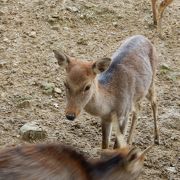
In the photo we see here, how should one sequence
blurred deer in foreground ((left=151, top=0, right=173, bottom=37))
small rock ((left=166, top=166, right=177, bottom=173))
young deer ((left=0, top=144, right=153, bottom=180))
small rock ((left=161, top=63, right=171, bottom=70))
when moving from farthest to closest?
1. blurred deer in foreground ((left=151, top=0, right=173, bottom=37))
2. small rock ((left=161, top=63, right=171, bottom=70))
3. small rock ((left=166, top=166, right=177, bottom=173))
4. young deer ((left=0, top=144, right=153, bottom=180))

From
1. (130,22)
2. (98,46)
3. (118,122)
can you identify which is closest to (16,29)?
(98,46)

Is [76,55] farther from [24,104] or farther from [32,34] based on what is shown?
[24,104]

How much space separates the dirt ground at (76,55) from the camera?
21.3ft

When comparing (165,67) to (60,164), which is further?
(165,67)

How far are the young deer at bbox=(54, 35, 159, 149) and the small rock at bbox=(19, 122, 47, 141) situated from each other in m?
0.73

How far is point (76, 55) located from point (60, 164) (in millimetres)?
4253

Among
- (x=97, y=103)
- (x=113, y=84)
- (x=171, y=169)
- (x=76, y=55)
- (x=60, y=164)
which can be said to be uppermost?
(x=60, y=164)

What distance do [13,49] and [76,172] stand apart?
14.0 ft

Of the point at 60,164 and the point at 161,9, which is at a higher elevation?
the point at 60,164

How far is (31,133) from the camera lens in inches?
249

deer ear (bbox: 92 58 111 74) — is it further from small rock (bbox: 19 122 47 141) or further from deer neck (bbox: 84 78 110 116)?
small rock (bbox: 19 122 47 141)

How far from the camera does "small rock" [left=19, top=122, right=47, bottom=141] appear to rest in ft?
20.7

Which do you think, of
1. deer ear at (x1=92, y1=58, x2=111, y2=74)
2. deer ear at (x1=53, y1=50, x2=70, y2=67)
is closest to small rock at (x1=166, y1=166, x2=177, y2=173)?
deer ear at (x1=92, y1=58, x2=111, y2=74)

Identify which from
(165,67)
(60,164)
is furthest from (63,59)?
(165,67)
